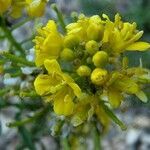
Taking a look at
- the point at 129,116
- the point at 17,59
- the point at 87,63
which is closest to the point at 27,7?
the point at 17,59

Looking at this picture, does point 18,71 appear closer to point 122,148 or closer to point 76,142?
point 76,142

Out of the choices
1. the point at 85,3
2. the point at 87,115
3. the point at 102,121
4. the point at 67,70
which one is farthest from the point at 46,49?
the point at 85,3

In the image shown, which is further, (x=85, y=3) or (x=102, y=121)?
(x=85, y=3)

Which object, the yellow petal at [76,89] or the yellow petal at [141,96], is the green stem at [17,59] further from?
the yellow petal at [141,96]

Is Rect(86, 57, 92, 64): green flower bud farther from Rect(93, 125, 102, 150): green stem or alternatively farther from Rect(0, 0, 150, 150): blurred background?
Rect(0, 0, 150, 150): blurred background

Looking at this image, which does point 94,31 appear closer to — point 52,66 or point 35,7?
point 52,66

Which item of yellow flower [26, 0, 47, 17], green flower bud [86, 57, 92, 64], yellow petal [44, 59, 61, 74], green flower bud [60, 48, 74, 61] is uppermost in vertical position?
yellow flower [26, 0, 47, 17]

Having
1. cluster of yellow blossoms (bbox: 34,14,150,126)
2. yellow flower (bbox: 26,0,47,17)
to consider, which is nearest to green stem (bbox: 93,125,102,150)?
cluster of yellow blossoms (bbox: 34,14,150,126)
